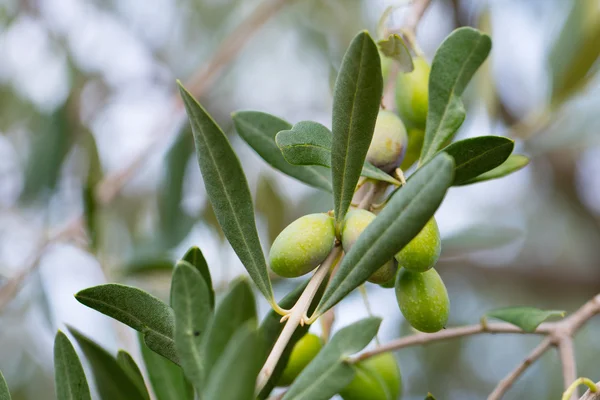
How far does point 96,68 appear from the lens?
9.97 feet

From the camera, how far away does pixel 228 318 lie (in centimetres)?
50

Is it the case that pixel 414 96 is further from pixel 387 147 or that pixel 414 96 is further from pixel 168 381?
pixel 168 381

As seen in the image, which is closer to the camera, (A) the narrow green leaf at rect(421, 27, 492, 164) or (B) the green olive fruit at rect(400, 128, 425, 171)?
(A) the narrow green leaf at rect(421, 27, 492, 164)

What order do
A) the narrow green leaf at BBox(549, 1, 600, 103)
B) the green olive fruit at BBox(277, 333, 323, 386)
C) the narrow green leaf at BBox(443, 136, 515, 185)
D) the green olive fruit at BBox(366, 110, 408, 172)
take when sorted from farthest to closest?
1. the narrow green leaf at BBox(549, 1, 600, 103)
2. the green olive fruit at BBox(277, 333, 323, 386)
3. the green olive fruit at BBox(366, 110, 408, 172)
4. the narrow green leaf at BBox(443, 136, 515, 185)

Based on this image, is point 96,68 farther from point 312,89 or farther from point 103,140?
point 312,89

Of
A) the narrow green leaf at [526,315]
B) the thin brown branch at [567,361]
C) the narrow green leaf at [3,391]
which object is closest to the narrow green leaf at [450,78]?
the narrow green leaf at [526,315]

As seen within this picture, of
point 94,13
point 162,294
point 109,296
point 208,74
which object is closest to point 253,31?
point 208,74

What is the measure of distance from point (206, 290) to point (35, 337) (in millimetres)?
3006

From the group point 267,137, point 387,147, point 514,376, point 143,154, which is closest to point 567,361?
point 514,376

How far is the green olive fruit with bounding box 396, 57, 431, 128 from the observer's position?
880 millimetres

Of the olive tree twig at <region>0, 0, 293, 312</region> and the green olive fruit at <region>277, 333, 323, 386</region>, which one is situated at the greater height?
the olive tree twig at <region>0, 0, 293, 312</region>

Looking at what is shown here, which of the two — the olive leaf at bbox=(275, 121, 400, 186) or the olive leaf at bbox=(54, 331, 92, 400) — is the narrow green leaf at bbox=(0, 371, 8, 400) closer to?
the olive leaf at bbox=(54, 331, 92, 400)

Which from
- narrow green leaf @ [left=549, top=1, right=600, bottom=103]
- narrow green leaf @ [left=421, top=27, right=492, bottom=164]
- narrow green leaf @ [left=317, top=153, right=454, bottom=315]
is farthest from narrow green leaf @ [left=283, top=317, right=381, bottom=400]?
narrow green leaf @ [left=549, top=1, right=600, bottom=103]

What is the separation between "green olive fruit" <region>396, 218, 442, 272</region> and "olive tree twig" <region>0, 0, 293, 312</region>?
1.09 meters
